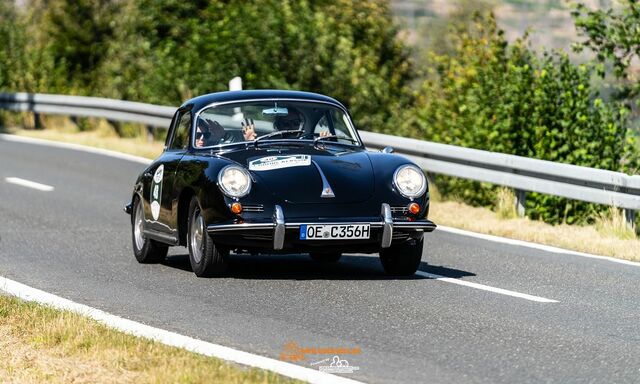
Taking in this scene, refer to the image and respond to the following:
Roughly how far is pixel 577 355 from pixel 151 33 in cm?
2818

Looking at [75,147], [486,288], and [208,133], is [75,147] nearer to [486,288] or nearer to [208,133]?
[208,133]

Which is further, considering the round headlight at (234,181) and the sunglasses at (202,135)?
the sunglasses at (202,135)

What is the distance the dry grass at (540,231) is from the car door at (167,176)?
4028mm

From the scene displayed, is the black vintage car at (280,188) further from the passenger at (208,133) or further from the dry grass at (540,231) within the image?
the dry grass at (540,231)

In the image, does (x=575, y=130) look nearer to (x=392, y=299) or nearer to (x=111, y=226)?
(x=111, y=226)

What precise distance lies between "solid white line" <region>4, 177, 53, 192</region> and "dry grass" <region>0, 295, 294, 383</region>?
10045 millimetres

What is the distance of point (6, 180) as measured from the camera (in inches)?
744

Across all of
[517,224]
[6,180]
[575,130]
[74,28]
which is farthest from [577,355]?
[74,28]

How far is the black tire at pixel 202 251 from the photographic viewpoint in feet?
32.8

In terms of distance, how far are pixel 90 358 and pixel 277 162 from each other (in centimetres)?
341

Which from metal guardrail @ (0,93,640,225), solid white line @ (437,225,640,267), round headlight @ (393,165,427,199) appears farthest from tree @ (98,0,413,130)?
round headlight @ (393,165,427,199)

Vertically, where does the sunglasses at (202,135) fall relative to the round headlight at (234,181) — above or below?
above

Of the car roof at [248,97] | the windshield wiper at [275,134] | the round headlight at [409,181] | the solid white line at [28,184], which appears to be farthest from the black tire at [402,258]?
the solid white line at [28,184]

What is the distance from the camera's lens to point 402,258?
409 inches
